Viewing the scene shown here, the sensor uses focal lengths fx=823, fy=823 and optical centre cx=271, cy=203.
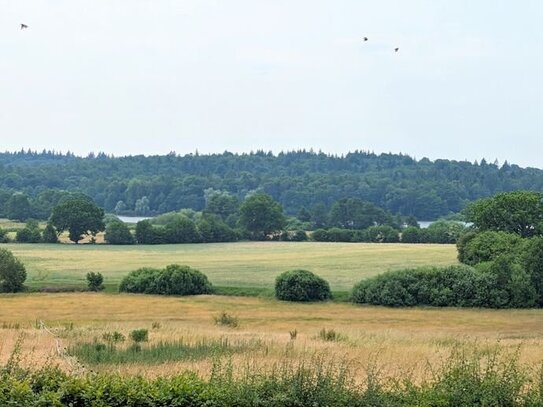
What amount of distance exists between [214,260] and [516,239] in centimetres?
3492

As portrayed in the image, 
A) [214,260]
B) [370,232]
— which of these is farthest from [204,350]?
[370,232]

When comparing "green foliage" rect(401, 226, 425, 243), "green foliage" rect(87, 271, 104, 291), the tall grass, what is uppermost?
"green foliage" rect(401, 226, 425, 243)

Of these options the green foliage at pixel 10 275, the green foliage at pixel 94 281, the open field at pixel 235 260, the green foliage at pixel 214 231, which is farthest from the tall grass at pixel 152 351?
the green foliage at pixel 214 231

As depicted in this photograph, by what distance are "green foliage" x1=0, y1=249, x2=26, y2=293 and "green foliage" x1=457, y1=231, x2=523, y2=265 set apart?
43078 mm

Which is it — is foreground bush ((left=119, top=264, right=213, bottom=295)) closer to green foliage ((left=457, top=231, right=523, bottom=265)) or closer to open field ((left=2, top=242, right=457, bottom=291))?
open field ((left=2, top=242, right=457, bottom=291))

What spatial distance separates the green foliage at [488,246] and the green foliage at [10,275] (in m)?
43.1

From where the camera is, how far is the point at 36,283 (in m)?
75.9

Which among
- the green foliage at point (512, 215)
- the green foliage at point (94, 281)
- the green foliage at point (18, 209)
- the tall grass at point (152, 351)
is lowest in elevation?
the green foliage at point (94, 281)

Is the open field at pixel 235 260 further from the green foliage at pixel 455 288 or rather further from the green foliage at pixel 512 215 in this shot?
the green foliage at pixel 455 288

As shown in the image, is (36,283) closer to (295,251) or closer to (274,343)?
(295,251)

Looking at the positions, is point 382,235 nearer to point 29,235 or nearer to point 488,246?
point 488,246

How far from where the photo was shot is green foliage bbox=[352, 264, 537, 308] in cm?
6750

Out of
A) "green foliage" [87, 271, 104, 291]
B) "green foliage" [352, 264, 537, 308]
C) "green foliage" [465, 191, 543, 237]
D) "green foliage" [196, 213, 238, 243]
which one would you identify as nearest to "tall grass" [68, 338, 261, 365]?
"green foliage" [352, 264, 537, 308]

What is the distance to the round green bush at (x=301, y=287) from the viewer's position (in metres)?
69.6
